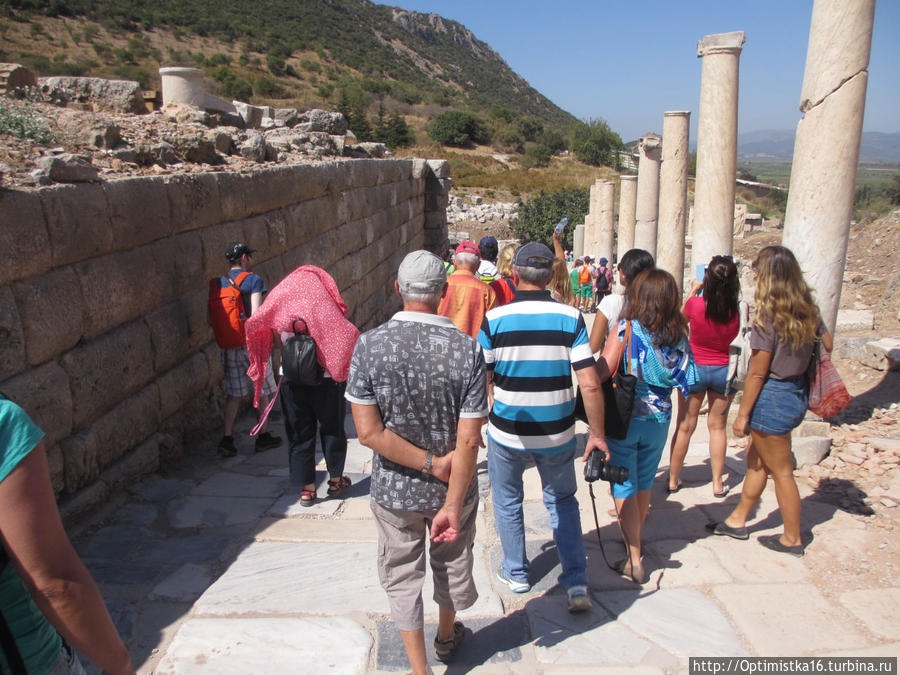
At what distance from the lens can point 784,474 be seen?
3639 millimetres

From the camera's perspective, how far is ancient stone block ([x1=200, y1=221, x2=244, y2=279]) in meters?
5.34

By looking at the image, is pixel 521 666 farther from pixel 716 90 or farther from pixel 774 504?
pixel 716 90

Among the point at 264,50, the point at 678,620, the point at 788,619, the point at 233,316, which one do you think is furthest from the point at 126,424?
the point at 264,50

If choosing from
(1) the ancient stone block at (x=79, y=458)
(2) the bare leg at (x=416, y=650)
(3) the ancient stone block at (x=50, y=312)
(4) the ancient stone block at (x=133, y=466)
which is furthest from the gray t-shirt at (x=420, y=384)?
(4) the ancient stone block at (x=133, y=466)

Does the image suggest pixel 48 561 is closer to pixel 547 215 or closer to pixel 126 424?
pixel 126 424

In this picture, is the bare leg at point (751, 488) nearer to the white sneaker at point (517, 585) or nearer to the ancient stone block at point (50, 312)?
the white sneaker at point (517, 585)

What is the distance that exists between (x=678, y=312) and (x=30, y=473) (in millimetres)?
2875

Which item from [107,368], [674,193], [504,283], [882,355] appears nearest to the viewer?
[107,368]

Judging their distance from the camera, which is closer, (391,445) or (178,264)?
(391,445)

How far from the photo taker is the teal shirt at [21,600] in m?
1.34

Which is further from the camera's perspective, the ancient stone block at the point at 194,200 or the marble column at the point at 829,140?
A: the marble column at the point at 829,140

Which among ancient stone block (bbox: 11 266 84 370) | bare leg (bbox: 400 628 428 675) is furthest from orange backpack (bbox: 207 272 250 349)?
bare leg (bbox: 400 628 428 675)

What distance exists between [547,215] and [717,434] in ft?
94.9

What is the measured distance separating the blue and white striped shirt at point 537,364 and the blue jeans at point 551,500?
0.29 feet
